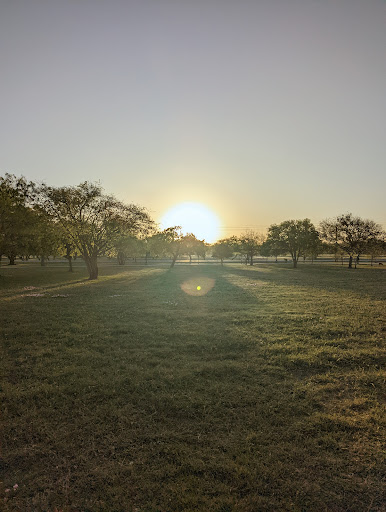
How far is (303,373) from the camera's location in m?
8.39

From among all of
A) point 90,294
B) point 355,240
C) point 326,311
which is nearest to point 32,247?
point 90,294

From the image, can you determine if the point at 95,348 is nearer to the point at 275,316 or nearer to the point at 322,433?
the point at 322,433

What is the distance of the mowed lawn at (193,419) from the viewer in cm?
425

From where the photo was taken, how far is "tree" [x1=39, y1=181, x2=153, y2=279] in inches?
1419

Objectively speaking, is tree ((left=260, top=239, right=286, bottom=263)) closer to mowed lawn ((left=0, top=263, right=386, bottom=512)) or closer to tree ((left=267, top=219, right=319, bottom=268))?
tree ((left=267, top=219, right=319, bottom=268))

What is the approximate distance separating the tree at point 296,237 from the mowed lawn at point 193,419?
2487 inches

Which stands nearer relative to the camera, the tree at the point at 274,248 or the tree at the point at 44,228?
the tree at the point at 44,228

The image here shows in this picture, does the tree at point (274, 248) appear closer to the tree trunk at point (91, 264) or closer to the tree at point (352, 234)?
the tree at point (352, 234)

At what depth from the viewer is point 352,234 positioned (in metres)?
69.1

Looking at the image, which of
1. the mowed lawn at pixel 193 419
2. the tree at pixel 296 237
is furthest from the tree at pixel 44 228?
the tree at pixel 296 237

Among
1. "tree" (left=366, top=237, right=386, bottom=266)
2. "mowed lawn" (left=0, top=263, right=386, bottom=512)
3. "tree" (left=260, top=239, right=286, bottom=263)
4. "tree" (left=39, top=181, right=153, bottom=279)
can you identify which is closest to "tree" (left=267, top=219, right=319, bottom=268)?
"tree" (left=260, top=239, right=286, bottom=263)

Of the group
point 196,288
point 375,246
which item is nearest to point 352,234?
point 375,246

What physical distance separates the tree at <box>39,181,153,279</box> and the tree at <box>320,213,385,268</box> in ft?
168

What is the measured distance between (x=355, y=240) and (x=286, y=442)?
73540mm
